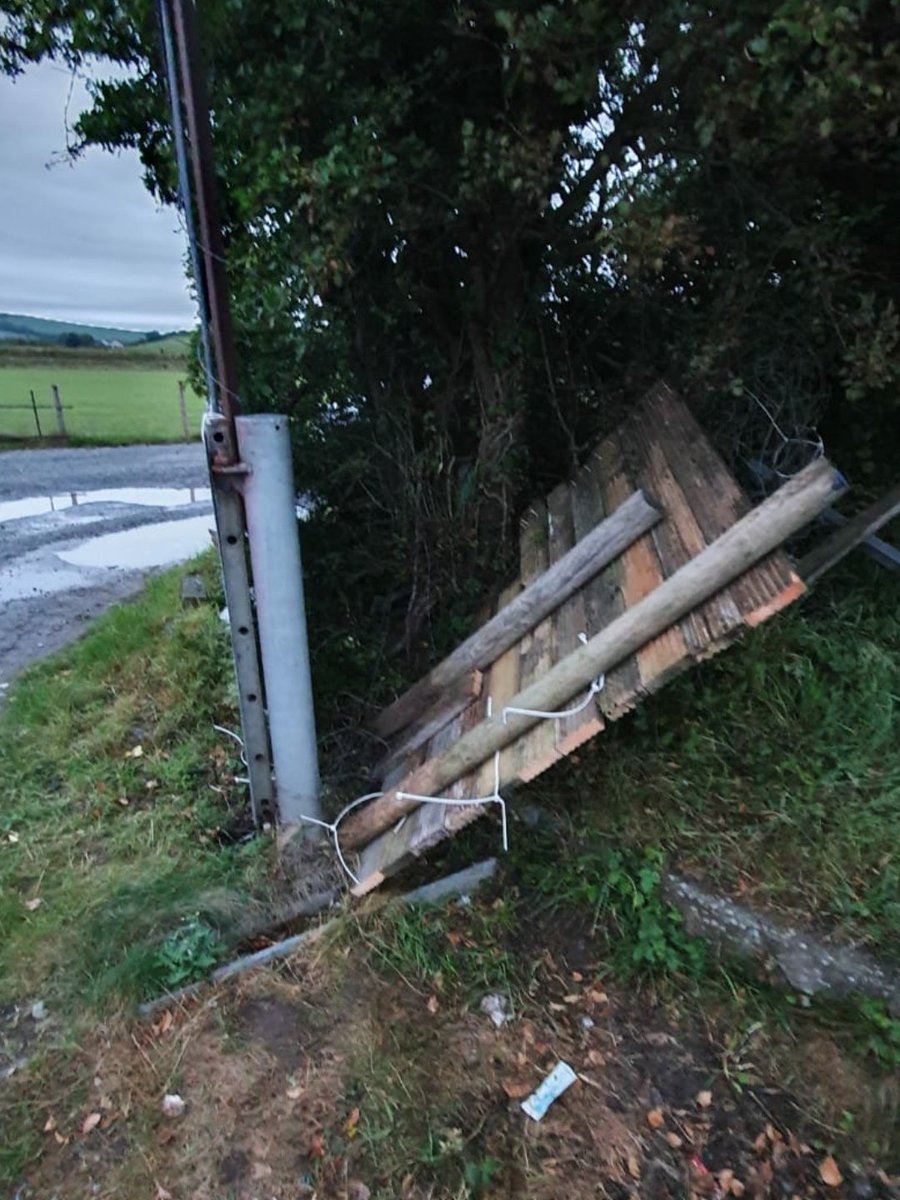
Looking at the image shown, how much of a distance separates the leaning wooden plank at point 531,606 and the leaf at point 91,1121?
5.41 ft

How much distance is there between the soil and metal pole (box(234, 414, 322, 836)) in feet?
2.22

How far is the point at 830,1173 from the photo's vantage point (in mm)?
1868

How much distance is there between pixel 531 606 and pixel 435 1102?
1653 mm

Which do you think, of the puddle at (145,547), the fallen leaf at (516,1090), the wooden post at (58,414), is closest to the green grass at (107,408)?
the wooden post at (58,414)

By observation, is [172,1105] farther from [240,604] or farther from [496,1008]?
[240,604]

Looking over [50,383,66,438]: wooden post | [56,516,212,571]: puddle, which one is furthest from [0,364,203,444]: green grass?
[56,516,212,571]: puddle

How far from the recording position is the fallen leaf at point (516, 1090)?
2.05 m

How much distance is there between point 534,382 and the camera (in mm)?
3328

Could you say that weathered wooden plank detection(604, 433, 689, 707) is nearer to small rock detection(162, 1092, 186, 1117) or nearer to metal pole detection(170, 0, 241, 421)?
metal pole detection(170, 0, 241, 421)

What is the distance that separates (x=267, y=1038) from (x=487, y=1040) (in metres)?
0.69

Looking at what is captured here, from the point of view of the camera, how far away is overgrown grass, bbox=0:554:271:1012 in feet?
8.05

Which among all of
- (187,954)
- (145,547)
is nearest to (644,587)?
(187,954)

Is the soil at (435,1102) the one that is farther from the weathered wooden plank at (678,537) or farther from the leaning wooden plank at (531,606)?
the weathered wooden plank at (678,537)

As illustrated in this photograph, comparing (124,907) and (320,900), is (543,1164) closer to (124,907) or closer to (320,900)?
(320,900)
